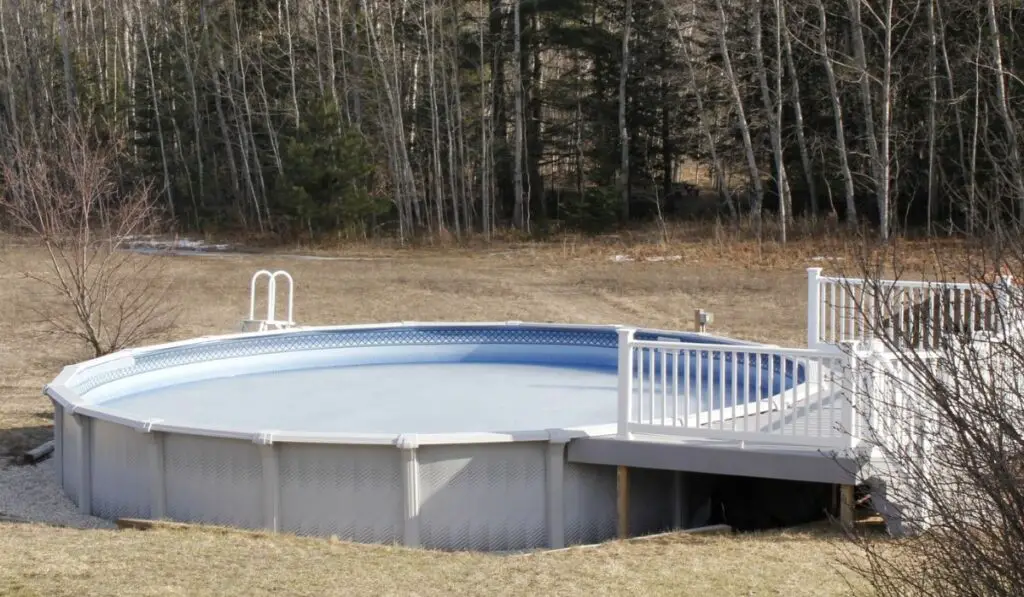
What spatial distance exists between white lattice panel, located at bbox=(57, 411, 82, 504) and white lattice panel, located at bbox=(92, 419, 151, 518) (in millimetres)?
213

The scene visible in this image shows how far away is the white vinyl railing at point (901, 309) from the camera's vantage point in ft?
11.9

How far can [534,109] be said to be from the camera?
34.6 m

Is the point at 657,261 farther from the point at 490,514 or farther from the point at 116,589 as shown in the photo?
the point at 116,589

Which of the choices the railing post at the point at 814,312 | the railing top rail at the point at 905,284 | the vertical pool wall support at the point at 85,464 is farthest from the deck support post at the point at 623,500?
the vertical pool wall support at the point at 85,464

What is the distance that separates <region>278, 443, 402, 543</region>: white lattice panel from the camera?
7742 millimetres

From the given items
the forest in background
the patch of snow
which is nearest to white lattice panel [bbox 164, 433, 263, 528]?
the patch of snow

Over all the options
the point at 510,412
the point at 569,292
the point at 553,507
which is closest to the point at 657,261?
the point at 569,292

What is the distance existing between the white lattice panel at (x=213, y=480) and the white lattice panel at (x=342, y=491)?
0.81 feet

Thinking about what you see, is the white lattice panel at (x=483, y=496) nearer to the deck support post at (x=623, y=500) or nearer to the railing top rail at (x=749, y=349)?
the deck support post at (x=623, y=500)

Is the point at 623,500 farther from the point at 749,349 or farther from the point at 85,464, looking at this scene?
the point at 85,464

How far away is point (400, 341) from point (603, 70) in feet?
66.8

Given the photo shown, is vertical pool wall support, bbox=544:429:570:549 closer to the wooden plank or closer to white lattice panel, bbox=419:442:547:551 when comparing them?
white lattice panel, bbox=419:442:547:551

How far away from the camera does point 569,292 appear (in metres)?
20.7

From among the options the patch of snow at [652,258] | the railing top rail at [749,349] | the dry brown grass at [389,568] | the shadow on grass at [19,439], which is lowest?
the shadow on grass at [19,439]
